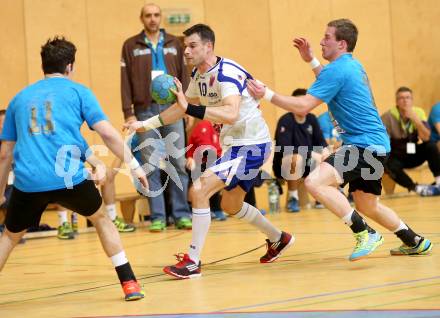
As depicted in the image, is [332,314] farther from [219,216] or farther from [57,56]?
[219,216]

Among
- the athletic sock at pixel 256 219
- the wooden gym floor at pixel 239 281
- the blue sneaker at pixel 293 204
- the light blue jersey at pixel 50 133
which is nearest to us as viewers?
the wooden gym floor at pixel 239 281

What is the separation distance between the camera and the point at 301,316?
4434mm

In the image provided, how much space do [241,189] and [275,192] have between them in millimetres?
5923

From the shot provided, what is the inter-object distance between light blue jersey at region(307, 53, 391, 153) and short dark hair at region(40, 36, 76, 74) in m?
1.99

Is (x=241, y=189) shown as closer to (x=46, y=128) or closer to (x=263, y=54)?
(x=46, y=128)

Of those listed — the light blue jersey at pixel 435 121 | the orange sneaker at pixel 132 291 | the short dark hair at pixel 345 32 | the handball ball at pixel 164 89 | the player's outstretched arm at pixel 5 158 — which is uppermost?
the short dark hair at pixel 345 32

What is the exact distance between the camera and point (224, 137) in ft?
23.0

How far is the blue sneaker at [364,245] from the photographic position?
21.1 feet

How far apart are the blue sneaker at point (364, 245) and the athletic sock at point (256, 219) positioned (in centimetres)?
86

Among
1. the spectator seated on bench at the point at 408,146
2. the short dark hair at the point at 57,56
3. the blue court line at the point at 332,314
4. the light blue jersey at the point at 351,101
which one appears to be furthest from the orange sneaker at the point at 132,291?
the spectator seated on bench at the point at 408,146

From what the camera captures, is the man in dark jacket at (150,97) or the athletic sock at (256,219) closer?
the athletic sock at (256,219)

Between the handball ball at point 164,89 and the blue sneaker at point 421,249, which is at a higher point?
the handball ball at point 164,89

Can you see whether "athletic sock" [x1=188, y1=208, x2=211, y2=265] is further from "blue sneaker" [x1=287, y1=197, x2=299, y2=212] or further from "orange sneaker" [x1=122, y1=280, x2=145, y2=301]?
"blue sneaker" [x1=287, y1=197, x2=299, y2=212]

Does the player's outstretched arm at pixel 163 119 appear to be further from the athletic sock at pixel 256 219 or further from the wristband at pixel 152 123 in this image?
the athletic sock at pixel 256 219
